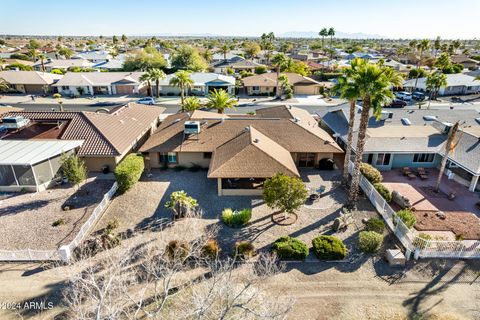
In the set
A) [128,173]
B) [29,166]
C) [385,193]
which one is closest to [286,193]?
[385,193]

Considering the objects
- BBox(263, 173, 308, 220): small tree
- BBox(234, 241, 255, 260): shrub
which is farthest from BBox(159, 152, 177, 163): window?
BBox(234, 241, 255, 260): shrub

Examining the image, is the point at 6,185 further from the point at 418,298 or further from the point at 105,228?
the point at 418,298

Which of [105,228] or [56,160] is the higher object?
[56,160]

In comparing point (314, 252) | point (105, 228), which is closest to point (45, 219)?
point (105, 228)

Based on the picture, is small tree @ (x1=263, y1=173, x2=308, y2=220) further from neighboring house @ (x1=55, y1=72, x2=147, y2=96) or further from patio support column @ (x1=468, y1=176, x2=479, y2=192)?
neighboring house @ (x1=55, y1=72, x2=147, y2=96)

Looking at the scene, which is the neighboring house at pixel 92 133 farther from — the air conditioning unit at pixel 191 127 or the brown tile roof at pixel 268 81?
the brown tile roof at pixel 268 81

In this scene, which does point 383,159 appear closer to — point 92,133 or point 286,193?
point 286,193
